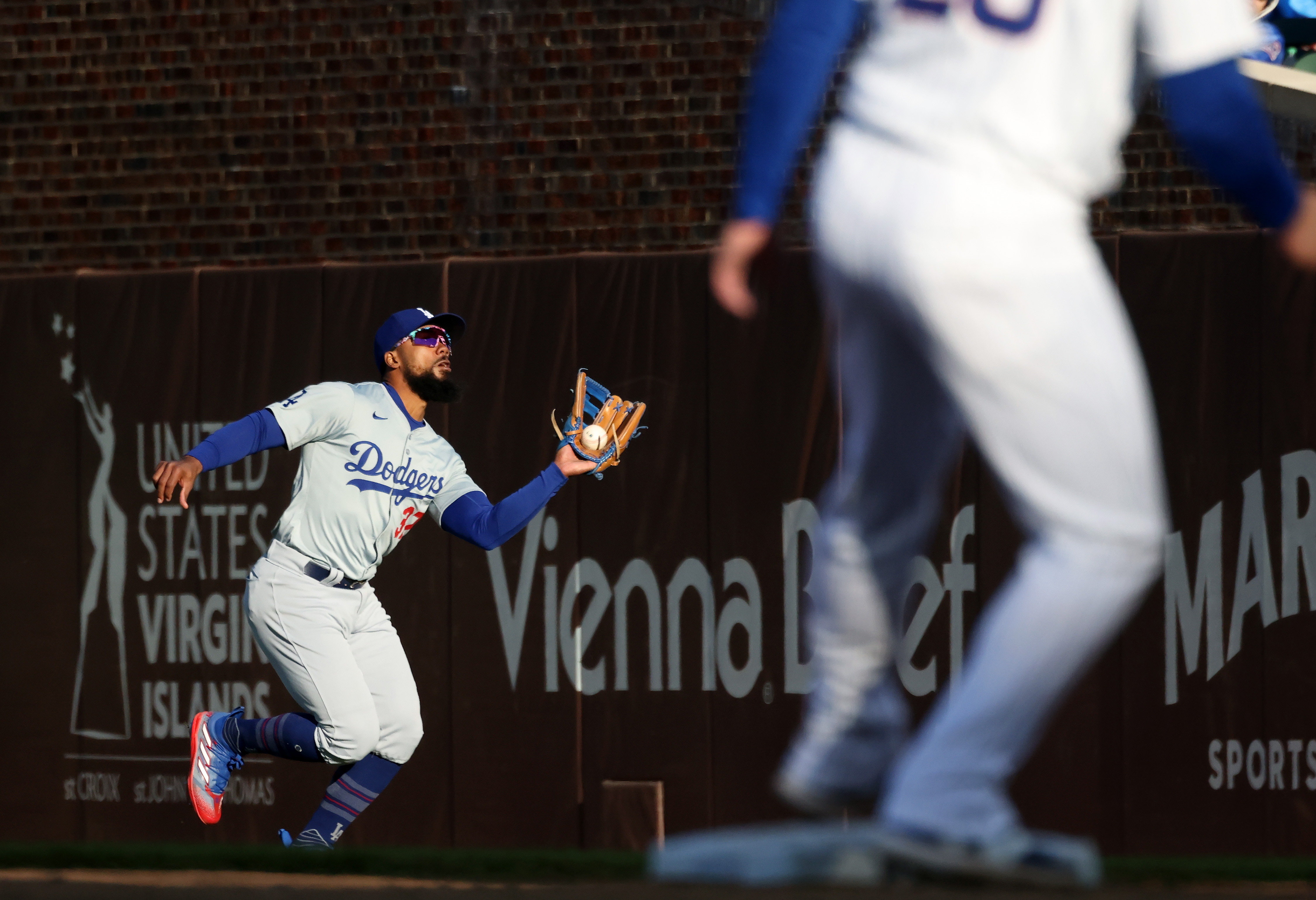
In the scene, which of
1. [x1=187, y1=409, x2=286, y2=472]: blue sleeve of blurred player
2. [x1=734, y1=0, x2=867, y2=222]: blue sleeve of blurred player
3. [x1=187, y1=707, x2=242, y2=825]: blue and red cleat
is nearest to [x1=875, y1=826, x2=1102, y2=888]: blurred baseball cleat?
[x1=734, y1=0, x2=867, y2=222]: blue sleeve of blurred player

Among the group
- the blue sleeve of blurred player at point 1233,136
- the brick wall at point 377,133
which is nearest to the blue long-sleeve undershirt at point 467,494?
the brick wall at point 377,133

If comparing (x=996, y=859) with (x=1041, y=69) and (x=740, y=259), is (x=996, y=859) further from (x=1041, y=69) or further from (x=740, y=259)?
(x=1041, y=69)

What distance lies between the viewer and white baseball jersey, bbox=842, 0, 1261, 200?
6.60 feet

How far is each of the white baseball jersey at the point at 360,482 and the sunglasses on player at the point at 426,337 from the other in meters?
0.27

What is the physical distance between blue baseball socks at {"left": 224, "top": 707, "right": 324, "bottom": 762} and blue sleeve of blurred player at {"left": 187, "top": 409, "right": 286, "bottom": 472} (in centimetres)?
103

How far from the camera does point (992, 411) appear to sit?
1.99 meters

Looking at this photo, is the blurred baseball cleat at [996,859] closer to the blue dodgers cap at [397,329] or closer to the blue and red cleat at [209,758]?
the blue dodgers cap at [397,329]

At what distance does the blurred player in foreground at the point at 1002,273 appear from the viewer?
1.98m

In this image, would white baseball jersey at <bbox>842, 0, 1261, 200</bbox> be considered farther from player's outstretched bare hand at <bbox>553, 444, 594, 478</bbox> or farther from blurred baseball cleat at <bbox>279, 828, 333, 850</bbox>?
blurred baseball cleat at <bbox>279, 828, 333, 850</bbox>

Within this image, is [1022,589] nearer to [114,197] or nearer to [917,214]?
[917,214]

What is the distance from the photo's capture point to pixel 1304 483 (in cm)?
730

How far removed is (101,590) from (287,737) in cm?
281

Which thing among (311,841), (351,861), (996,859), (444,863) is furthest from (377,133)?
(996,859)

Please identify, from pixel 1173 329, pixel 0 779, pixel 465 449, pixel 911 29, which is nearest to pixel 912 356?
pixel 911 29
